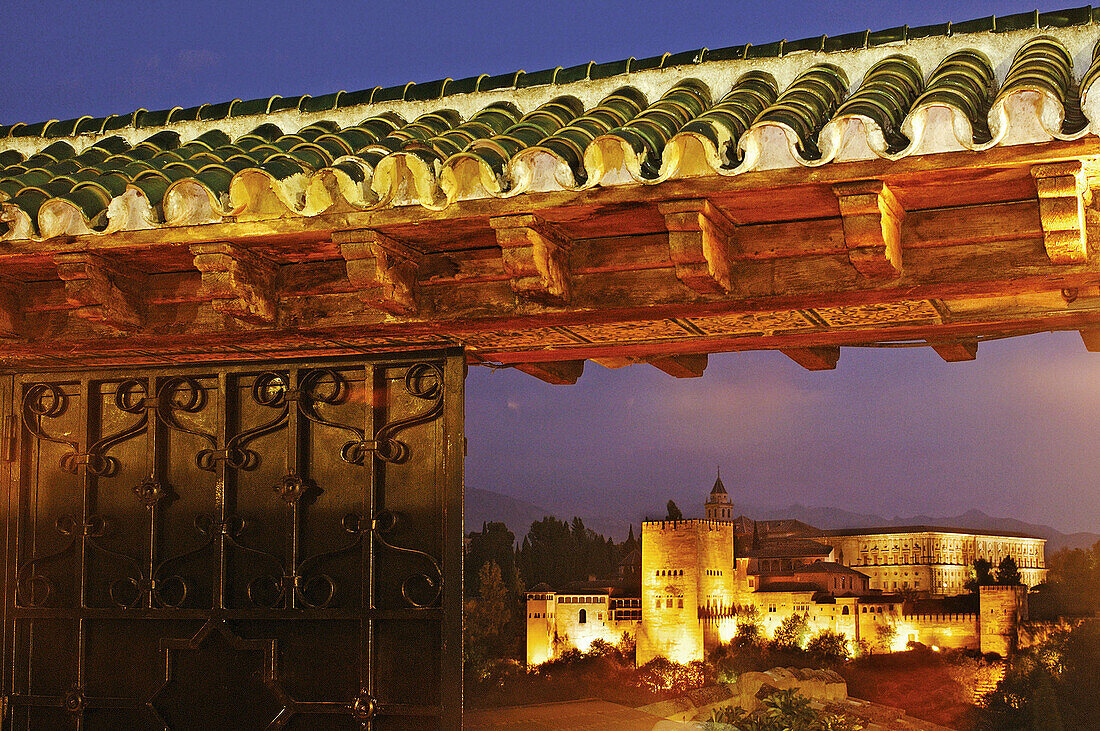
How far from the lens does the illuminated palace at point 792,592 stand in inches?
2122

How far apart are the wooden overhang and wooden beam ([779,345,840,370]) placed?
601mm

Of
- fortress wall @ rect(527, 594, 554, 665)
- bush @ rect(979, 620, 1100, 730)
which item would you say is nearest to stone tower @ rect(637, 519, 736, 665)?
fortress wall @ rect(527, 594, 554, 665)

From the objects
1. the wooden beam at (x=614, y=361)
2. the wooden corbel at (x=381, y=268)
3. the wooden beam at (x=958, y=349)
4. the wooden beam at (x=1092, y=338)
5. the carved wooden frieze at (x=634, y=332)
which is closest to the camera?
the wooden corbel at (x=381, y=268)

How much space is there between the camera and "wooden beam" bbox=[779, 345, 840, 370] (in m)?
5.45

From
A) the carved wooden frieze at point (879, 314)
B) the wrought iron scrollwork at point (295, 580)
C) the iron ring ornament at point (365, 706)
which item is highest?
the carved wooden frieze at point (879, 314)

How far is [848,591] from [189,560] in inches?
2288

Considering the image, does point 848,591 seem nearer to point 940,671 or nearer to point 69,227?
point 940,671

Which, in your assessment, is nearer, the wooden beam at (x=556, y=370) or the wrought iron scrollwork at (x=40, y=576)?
the wrought iron scrollwork at (x=40, y=576)

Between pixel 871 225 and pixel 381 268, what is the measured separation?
1.56m

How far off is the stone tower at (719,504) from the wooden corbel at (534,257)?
62.4 meters

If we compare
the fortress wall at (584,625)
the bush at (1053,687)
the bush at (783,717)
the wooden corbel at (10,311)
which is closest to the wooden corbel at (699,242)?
the wooden corbel at (10,311)

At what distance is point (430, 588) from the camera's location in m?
4.36

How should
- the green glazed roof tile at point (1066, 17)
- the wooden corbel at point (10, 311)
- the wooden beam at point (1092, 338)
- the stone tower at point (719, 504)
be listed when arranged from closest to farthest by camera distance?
1. the green glazed roof tile at point (1066, 17)
2. the wooden corbel at point (10, 311)
3. the wooden beam at point (1092, 338)
4. the stone tower at point (719, 504)

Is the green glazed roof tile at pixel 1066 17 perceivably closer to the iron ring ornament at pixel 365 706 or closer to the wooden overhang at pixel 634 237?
the wooden overhang at pixel 634 237
